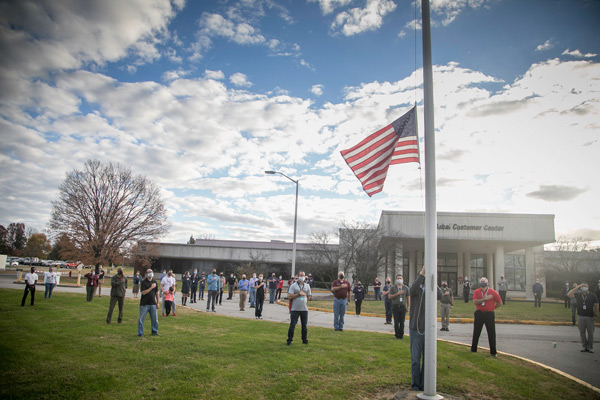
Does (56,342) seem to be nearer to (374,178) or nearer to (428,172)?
(374,178)

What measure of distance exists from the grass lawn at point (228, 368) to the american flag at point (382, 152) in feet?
12.2

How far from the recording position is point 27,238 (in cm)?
9712

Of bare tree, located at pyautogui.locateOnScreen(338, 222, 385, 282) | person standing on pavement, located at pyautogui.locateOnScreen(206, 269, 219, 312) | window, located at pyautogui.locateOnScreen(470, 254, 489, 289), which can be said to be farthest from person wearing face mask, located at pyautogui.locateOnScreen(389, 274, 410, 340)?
window, located at pyautogui.locateOnScreen(470, 254, 489, 289)

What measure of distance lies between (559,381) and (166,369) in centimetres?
763

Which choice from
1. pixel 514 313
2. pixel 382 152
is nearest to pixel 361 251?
pixel 514 313

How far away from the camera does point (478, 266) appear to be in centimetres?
5750

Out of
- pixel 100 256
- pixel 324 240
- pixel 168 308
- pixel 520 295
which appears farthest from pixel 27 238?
pixel 520 295

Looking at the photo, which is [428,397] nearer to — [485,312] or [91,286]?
[485,312]

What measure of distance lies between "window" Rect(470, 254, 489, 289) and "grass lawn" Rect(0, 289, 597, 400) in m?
50.2

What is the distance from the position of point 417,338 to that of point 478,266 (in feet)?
188

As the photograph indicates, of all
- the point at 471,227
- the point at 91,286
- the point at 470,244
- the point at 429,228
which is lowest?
the point at 91,286

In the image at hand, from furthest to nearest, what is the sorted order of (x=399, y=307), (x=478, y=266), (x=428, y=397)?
(x=478, y=266) → (x=399, y=307) → (x=428, y=397)

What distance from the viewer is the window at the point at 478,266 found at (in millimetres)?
55094

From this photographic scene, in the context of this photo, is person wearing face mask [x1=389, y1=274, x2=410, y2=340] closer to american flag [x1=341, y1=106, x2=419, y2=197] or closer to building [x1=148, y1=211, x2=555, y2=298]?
american flag [x1=341, y1=106, x2=419, y2=197]
